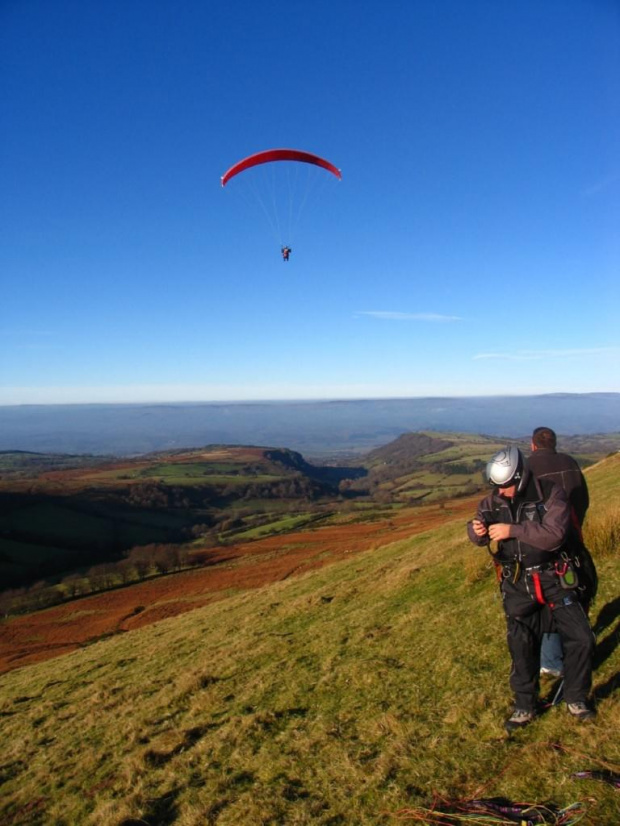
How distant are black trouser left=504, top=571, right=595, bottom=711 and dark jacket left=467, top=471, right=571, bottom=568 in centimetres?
24

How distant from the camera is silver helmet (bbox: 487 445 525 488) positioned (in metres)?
4.70

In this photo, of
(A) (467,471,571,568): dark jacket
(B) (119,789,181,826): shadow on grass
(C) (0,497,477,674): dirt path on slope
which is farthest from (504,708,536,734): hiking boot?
(C) (0,497,477,674): dirt path on slope

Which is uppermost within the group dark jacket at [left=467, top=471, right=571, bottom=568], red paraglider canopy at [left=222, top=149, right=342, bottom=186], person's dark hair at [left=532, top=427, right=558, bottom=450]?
red paraglider canopy at [left=222, top=149, right=342, bottom=186]

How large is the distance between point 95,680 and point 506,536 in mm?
11447

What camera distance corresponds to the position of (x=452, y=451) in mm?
140875

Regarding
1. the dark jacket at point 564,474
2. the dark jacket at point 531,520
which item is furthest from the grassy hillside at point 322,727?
the dark jacket at point 564,474

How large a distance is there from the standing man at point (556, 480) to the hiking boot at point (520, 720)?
111cm

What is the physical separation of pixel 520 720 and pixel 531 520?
215cm

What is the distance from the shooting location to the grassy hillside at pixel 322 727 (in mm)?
4328

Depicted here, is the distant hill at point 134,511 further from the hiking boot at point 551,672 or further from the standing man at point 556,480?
the standing man at point 556,480

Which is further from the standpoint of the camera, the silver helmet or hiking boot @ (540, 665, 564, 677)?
hiking boot @ (540, 665, 564, 677)

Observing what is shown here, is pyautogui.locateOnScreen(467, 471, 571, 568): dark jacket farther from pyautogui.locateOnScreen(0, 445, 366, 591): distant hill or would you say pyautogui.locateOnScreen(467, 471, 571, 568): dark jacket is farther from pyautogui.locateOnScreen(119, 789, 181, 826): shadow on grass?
pyautogui.locateOnScreen(0, 445, 366, 591): distant hill

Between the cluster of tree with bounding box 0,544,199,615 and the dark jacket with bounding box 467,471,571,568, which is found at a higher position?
the dark jacket with bounding box 467,471,571,568

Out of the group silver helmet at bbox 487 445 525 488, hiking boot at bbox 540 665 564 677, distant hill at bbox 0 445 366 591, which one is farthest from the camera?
distant hill at bbox 0 445 366 591
